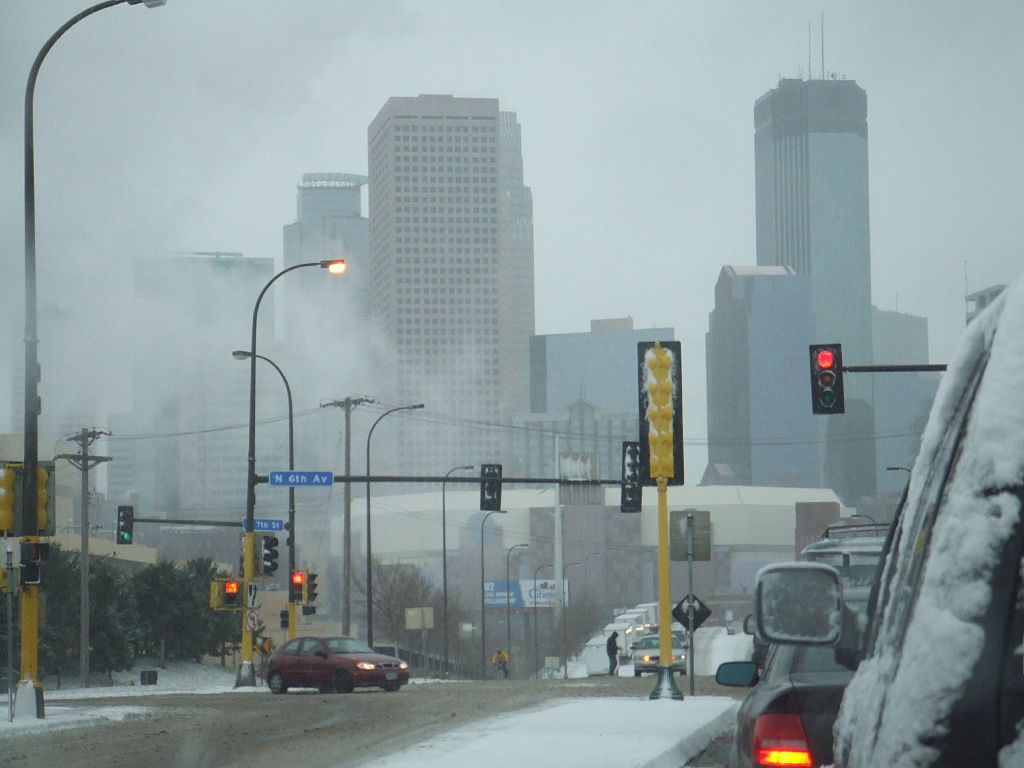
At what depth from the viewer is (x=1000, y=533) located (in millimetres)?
2756

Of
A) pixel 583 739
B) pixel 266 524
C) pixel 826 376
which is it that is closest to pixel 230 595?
pixel 266 524

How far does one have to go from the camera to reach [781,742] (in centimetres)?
582

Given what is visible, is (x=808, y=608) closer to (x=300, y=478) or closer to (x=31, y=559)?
(x=31, y=559)

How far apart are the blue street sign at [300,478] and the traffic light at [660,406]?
18.4 metres

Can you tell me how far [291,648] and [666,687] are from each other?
15484 mm

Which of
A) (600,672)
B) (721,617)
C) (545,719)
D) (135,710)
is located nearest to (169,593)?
(600,672)

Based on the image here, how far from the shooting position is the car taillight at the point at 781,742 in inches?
228

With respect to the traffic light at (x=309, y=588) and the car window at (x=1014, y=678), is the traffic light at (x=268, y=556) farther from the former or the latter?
the car window at (x=1014, y=678)

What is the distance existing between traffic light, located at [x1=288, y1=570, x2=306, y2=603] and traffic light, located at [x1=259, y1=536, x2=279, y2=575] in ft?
13.5

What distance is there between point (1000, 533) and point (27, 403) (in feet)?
76.7

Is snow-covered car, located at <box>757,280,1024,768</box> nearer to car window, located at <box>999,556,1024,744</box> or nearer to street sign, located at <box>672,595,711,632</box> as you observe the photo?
car window, located at <box>999,556,1024,744</box>

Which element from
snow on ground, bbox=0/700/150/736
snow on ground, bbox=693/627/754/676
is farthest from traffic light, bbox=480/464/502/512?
A: snow on ground, bbox=693/627/754/676

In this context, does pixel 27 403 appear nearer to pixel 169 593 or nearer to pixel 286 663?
pixel 286 663

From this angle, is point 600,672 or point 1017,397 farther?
point 600,672
